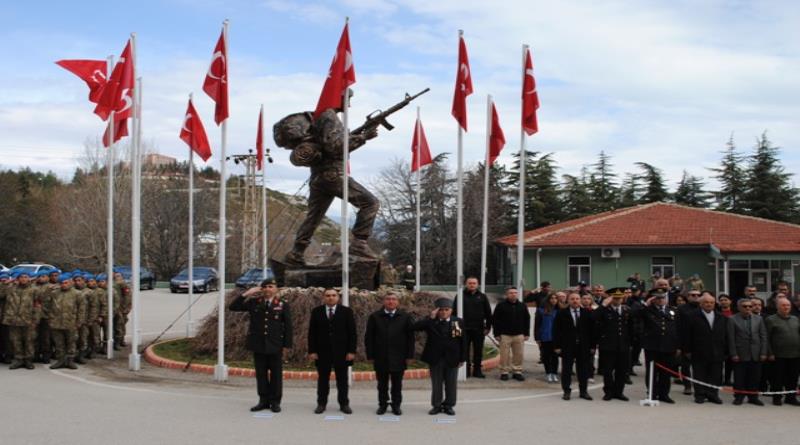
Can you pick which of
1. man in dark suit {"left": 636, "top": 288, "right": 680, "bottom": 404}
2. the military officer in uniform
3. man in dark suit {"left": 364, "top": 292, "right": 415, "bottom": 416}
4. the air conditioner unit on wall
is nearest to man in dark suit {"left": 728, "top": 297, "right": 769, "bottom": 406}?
man in dark suit {"left": 636, "top": 288, "right": 680, "bottom": 404}

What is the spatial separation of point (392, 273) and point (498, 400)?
6325 mm

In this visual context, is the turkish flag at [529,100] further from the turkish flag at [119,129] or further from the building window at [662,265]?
the building window at [662,265]

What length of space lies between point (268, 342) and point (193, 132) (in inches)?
302

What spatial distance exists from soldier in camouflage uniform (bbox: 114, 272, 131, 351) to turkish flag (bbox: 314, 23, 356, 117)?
23.7 ft

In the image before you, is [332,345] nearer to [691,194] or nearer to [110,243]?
[110,243]

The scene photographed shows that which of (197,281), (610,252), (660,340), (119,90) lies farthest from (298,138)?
(197,281)

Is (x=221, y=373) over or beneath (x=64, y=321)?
beneath

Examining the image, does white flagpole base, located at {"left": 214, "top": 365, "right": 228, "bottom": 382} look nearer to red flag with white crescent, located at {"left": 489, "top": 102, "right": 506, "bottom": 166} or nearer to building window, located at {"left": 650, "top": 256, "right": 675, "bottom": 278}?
red flag with white crescent, located at {"left": 489, "top": 102, "right": 506, "bottom": 166}

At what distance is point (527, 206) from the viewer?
5022cm

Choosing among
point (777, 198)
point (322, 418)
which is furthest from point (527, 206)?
point (322, 418)

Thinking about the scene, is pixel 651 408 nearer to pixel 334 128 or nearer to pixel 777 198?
pixel 334 128

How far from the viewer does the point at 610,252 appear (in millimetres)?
33656

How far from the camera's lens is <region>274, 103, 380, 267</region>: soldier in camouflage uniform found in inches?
546

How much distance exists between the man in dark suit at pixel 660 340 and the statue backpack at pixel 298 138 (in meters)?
6.55
